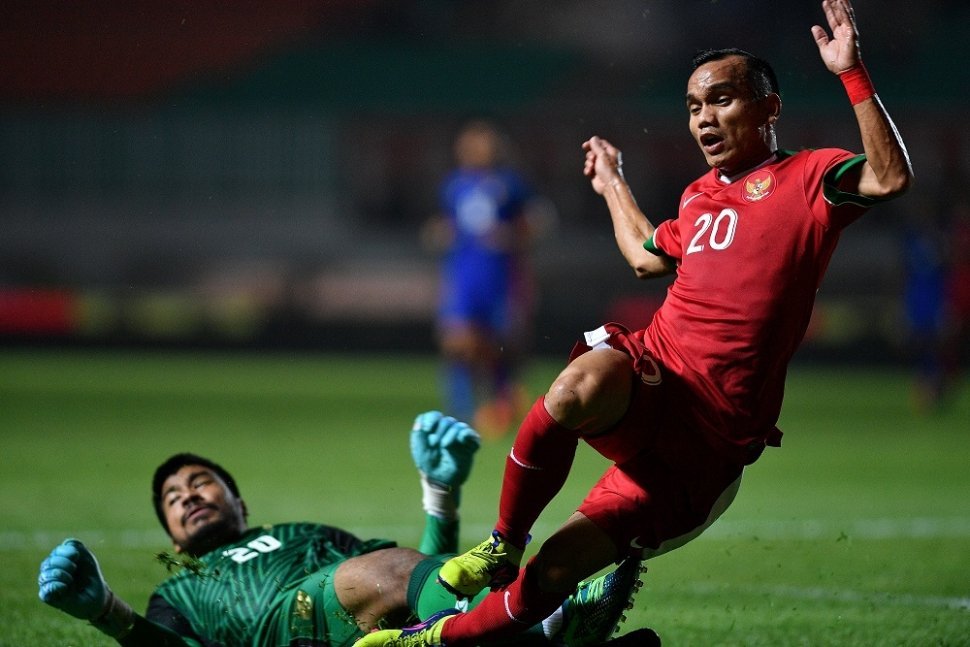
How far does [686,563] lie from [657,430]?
280 centimetres

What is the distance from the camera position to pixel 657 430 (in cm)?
346

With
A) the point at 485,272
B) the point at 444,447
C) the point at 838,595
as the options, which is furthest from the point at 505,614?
the point at 485,272

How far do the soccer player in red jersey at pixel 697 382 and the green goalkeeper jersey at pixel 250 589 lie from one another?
0.59 meters

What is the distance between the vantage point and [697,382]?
350 centimetres

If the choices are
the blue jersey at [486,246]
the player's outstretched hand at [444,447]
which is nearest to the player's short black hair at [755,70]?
the player's outstretched hand at [444,447]

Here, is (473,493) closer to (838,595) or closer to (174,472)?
(838,595)

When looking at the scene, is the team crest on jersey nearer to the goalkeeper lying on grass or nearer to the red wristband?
the red wristband

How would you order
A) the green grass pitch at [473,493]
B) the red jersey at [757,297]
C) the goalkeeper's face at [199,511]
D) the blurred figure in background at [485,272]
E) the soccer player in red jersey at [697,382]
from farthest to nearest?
the blurred figure in background at [485,272] → the green grass pitch at [473,493] → the goalkeeper's face at [199,511] → the red jersey at [757,297] → the soccer player in red jersey at [697,382]

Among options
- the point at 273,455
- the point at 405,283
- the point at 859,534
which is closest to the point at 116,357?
the point at 405,283

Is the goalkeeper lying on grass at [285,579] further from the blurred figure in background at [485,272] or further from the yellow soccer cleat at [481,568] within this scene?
the blurred figure in background at [485,272]

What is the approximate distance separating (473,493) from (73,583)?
502cm

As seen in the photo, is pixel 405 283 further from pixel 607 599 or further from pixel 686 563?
pixel 607 599

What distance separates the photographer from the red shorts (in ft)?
11.3

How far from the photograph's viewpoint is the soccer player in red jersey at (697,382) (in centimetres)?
337
